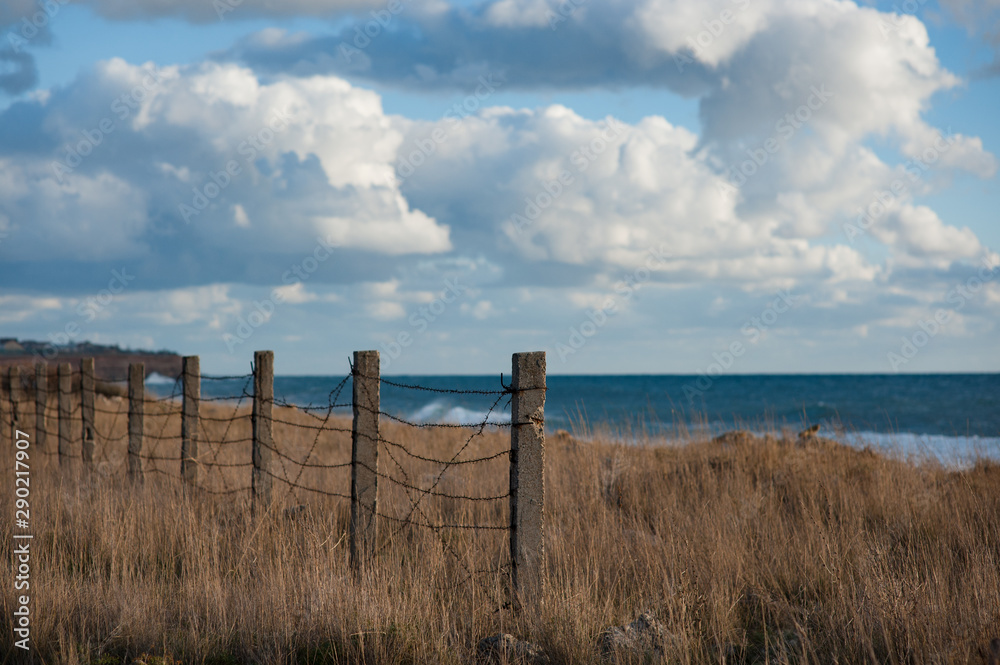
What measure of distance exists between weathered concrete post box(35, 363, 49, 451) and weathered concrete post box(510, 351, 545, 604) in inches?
412

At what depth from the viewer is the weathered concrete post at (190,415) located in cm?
804

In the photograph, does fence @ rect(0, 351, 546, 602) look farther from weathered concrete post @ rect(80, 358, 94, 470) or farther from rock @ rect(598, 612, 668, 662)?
rock @ rect(598, 612, 668, 662)

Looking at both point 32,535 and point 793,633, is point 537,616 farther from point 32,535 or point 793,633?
point 32,535

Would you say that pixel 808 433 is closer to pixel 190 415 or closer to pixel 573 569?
pixel 573 569

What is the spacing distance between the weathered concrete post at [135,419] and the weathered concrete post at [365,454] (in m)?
4.29

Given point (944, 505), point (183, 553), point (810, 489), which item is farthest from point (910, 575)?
point (183, 553)

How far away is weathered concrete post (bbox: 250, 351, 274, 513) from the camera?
23.0ft

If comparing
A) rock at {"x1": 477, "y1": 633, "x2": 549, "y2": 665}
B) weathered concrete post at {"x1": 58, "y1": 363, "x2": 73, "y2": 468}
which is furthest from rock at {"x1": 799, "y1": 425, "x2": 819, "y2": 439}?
weathered concrete post at {"x1": 58, "y1": 363, "x2": 73, "y2": 468}

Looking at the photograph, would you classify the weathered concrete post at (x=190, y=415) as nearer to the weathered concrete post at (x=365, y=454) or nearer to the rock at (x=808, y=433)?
the weathered concrete post at (x=365, y=454)

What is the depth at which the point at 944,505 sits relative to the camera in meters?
6.41

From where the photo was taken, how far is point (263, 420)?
7141 mm

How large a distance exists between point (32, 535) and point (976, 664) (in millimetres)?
6527

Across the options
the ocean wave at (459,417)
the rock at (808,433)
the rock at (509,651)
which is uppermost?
the rock at (808,433)

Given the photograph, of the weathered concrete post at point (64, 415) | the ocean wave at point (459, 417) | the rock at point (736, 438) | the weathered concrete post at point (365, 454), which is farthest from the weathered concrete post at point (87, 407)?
the rock at point (736, 438)
